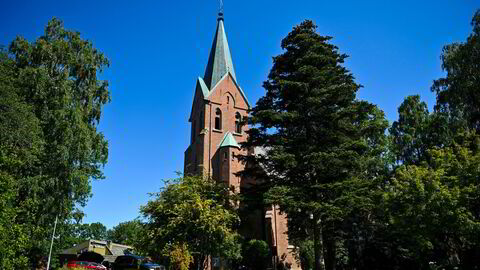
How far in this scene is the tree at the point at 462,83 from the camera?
23.2 metres

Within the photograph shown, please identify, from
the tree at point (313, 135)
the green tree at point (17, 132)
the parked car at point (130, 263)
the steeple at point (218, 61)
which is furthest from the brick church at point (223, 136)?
the green tree at point (17, 132)

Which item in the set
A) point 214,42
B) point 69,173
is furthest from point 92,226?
point 69,173

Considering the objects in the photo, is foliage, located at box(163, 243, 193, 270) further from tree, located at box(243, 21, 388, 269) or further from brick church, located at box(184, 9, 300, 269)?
brick church, located at box(184, 9, 300, 269)

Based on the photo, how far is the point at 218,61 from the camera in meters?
46.1

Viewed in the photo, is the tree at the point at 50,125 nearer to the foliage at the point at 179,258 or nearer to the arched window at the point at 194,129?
the foliage at the point at 179,258

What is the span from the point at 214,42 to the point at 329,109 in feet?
96.9

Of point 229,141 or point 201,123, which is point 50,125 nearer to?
point 229,141

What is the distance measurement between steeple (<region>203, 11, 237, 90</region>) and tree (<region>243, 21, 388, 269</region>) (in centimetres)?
2091

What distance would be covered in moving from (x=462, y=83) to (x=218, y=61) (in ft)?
93.5

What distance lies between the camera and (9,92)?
22.4 m

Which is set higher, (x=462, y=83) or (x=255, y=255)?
(x=462, y=83)

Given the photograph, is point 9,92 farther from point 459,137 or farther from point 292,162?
point 459,137

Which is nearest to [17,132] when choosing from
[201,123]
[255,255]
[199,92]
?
[255,255]

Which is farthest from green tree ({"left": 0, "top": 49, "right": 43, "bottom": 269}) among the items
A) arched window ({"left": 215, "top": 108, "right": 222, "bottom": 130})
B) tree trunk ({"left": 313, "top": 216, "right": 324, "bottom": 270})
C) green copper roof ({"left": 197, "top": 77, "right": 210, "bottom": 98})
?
green copper roof ({"left": 197, "top": 77, "right": 210, "bottom": 98})
